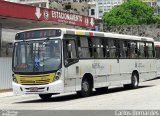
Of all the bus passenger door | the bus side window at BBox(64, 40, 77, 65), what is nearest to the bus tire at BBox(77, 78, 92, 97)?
the bus passenger door

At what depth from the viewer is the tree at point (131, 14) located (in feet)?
349

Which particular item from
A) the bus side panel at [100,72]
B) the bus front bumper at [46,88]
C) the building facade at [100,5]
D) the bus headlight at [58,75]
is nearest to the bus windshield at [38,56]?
the bus headlight at [58,75]

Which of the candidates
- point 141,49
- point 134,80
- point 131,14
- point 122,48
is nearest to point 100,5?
point 131,14

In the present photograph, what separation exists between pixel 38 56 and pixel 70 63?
1.33m

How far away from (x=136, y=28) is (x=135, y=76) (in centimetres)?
4755

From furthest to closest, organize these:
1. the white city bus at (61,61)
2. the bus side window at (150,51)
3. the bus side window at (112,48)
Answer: the bus side window at (150,51) < the bus side window at (112,48) < the white city bus at (61,61)

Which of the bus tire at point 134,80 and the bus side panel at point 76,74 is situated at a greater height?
the bus side panel at point 76,74

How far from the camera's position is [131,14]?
10812cm

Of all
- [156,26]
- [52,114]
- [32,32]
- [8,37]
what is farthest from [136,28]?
[52,114]

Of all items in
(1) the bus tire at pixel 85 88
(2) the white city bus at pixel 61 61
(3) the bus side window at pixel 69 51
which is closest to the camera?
(2) the white city bus at pixel 61 61

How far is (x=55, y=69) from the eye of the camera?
1809cm

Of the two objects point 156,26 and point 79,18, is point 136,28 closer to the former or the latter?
point 156,26

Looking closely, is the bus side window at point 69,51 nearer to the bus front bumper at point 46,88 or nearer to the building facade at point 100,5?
the bus front bumper at point 46,88

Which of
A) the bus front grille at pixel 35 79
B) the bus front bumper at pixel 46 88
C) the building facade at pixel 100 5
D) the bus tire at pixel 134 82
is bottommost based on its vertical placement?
the bus tire at pixel 134 82
